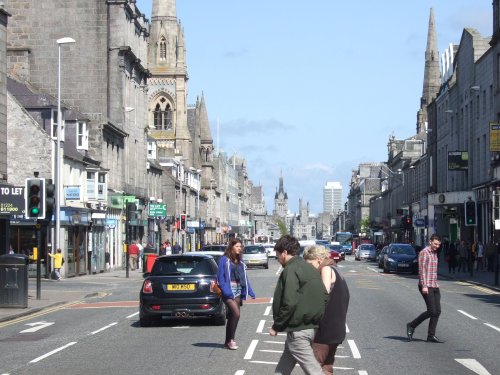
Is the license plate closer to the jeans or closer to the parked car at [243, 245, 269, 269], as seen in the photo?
the jeans

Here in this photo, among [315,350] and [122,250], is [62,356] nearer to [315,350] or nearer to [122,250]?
[315,350]

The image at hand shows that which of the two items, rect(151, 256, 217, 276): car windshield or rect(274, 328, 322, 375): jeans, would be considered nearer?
rect(274, 328, 322, 375): jeans

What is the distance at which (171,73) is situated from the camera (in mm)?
132375

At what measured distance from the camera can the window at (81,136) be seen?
56.8 metres

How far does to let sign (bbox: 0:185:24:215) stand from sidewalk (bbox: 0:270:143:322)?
2912 mm

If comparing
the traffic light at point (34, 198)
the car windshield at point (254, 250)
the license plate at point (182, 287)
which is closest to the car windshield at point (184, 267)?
the license plate at point (182, 287)

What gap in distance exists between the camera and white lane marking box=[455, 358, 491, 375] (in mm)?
14148

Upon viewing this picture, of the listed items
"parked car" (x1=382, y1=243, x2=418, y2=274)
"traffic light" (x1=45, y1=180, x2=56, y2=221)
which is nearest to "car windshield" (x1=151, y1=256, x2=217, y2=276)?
"traffic light" (x1=45, y1=180, x2=56, y2=221)

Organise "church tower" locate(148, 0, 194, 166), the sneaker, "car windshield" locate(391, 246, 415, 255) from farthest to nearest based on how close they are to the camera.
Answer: "church tower" locate(148, 0, 194, 166)
"car windshield" locate(391, 246, 415, 255)
the sneaker

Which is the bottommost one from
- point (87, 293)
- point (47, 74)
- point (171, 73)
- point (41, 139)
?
point (87, 293)

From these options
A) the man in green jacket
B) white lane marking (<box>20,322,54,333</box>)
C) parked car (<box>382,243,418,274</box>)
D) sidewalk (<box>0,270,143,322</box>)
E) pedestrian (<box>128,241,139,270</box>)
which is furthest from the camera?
pedestrian (<box>128,241,139,270</box>)

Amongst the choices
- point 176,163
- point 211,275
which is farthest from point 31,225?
point 176,163

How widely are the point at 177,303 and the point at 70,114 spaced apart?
39062mm

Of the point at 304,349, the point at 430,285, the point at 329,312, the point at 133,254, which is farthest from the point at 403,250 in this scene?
the point at 304,349
